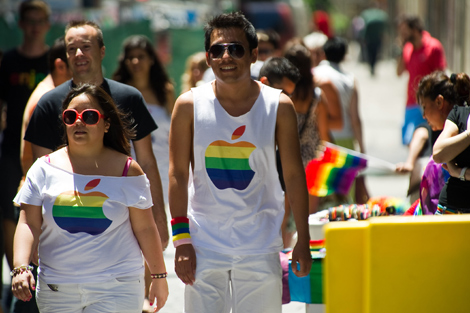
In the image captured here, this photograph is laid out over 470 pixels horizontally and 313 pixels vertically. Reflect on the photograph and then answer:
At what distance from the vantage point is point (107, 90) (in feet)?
14.2

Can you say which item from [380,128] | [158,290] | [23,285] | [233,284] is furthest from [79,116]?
[380,128]

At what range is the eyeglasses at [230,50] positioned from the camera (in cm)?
362

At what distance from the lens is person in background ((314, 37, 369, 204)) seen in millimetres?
7547

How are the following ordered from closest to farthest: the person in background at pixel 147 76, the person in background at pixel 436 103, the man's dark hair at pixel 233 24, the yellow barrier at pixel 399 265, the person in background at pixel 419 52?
the yellow barrier at pixel 399 265, the man's dark hair at pixel 233 24, the person in background at pixel 436 103, the person in background at pixel 147 76, the person in background at pixel 419 52

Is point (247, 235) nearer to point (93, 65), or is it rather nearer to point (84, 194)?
point (84, 194)

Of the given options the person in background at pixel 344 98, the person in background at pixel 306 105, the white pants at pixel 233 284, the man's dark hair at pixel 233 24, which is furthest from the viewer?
the person in background at pixel 344 98

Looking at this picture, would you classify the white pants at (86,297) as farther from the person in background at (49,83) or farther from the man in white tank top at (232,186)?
the person in background at (49,83)

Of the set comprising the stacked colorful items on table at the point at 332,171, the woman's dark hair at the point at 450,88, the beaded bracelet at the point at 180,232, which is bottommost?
the beaded bracelet at the point at 180,232

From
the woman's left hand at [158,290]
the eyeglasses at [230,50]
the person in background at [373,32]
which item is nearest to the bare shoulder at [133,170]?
the woman's left hand at [158,290]

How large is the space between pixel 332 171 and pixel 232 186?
3124 millimetres

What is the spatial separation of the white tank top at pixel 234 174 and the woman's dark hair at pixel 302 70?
238 cm

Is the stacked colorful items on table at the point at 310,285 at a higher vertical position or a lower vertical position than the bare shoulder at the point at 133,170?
lower

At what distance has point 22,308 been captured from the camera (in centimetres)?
468

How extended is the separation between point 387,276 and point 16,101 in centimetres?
416
